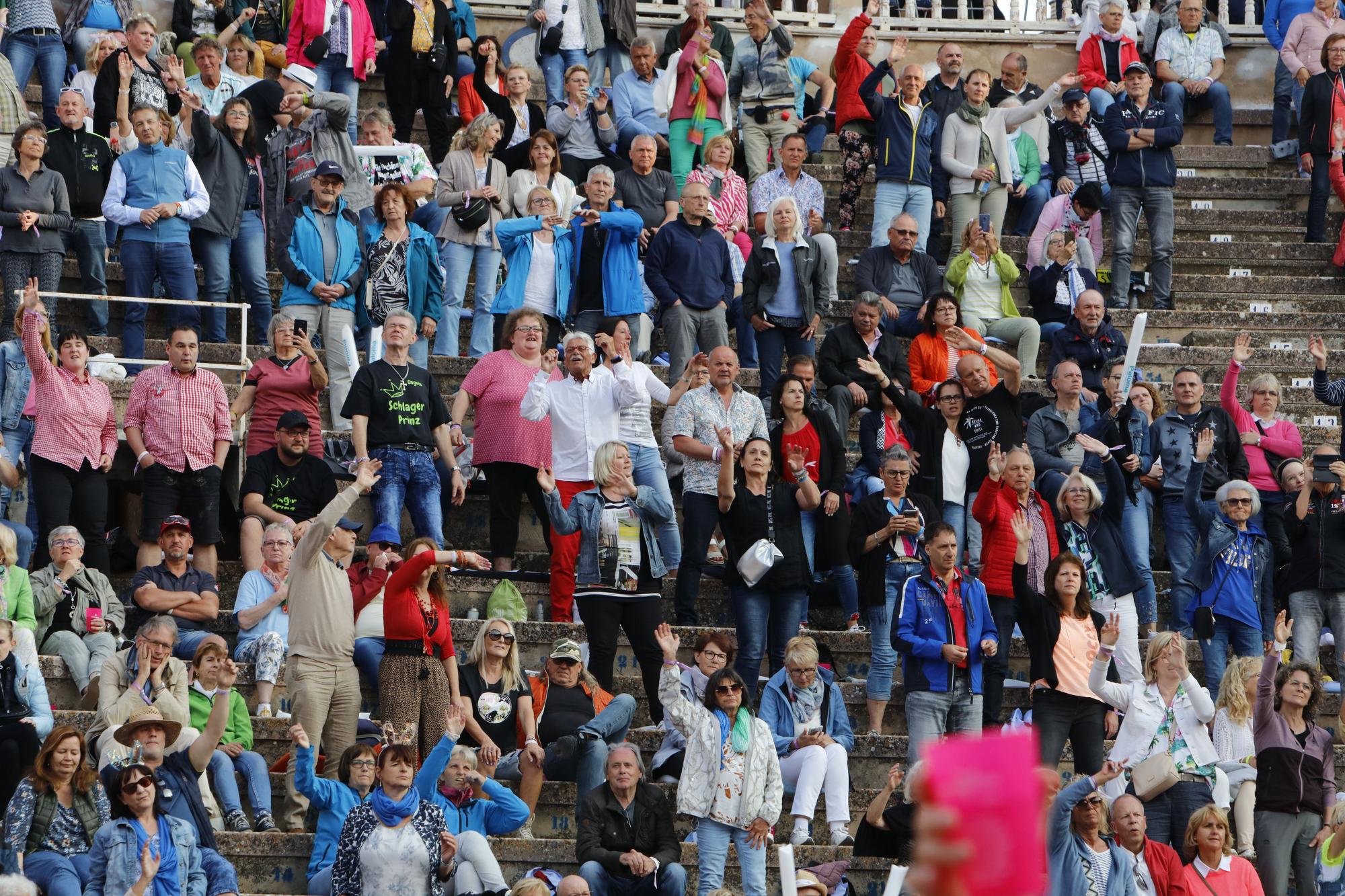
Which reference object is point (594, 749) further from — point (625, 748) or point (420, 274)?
point (420, 274)

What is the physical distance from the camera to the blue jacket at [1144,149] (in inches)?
582

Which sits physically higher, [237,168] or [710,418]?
[237,168]

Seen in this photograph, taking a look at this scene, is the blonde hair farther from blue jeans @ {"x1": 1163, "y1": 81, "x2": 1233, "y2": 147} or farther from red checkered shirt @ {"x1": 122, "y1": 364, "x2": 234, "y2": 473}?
blue jeans @ {"x1": 1163, "y1": 81, "x2": 1233, "y2": 147}

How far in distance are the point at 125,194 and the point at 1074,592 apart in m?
6.49

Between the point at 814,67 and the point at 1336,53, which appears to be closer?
the point at 1336,53

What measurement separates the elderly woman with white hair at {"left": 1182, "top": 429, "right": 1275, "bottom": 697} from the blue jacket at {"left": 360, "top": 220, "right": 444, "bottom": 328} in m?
5.07

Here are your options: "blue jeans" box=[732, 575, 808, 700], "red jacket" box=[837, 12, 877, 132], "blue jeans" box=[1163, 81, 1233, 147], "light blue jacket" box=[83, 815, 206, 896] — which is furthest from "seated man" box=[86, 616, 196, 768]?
"blue jeans" box=[1163, 81, 1233, 147]

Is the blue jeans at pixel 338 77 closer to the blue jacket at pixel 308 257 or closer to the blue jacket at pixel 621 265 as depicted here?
the blue jacket at pixel 308 257

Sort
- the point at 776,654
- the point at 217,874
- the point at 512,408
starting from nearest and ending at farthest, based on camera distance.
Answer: the point at 217,874 → the point at 776,654 → the point at 512,408

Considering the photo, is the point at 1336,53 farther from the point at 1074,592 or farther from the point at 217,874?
the point at 217,874

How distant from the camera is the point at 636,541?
1000 cm

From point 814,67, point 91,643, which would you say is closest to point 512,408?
point 91,643

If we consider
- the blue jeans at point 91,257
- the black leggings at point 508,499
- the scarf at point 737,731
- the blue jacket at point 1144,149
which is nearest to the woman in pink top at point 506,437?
the black leggings at point 508,499

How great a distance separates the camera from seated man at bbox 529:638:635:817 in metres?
9.15
